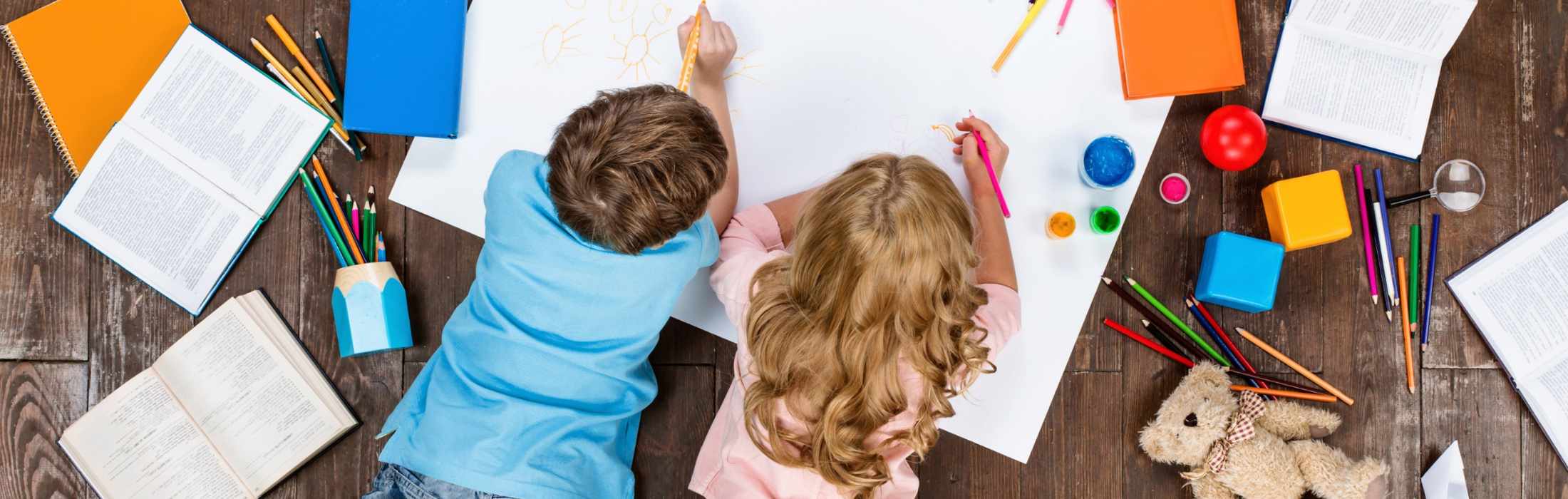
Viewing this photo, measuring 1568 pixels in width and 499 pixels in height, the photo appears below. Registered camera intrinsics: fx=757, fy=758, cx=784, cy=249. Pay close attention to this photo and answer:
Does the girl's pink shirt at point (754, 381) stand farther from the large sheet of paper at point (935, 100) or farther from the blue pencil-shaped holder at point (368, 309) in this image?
the blue pencil-shaped holder at point (368, 309)

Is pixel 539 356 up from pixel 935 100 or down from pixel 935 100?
down

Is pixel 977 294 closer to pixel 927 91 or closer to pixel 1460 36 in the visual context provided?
pixel 927 91

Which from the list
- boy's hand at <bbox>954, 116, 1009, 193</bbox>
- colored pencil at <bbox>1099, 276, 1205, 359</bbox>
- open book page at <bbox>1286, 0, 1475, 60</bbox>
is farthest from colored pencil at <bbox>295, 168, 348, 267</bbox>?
open book page at <bbox>1286, 0, 1475, 60</bbox>

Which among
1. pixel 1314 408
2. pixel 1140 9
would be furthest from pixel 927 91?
pixel 1314 408

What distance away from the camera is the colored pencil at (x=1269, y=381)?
1.18m

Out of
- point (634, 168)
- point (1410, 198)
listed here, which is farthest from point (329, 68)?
point (1410, 198)

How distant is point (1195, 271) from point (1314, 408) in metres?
0.27

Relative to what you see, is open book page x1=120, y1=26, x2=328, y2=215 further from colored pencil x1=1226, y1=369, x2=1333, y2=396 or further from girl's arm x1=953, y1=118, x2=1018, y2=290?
colored pencil x1=1226, y1=369, x2=1333, y2=396

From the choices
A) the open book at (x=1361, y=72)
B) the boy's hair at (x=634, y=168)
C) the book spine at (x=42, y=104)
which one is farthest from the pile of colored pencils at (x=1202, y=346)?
the book spine at (x=42, y=104)

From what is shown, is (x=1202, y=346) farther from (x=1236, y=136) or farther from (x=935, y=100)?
(x=935, y=100)

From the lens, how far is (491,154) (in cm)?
117

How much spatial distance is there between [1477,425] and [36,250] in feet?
7.77

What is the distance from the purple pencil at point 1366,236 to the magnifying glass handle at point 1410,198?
4 cm

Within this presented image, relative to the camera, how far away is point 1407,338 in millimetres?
1195
